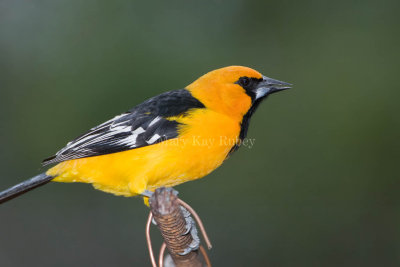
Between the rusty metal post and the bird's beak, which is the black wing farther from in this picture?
the rusty metal post

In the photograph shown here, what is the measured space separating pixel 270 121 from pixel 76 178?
249 cm

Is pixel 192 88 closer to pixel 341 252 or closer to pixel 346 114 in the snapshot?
pixel 346 114

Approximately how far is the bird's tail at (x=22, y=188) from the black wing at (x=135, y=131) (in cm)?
14

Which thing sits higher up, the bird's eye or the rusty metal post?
the bird's eye

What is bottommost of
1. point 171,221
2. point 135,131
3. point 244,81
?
point 171,221

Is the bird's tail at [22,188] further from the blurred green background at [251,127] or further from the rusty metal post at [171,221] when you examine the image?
the blurred green background at [251,127]

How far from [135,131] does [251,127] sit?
2242 millimetres

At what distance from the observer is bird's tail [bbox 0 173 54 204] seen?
2449mm

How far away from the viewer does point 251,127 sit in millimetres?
4633

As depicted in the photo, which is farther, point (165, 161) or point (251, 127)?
point (251, 127)

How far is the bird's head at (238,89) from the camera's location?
282 centimetres

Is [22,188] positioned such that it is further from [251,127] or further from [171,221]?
[251,127]

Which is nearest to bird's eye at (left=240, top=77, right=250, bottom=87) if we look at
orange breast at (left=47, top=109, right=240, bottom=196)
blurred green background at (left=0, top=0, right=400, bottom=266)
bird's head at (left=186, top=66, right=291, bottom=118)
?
bird's head at (left=186, top=66, right=291, bottom=118)

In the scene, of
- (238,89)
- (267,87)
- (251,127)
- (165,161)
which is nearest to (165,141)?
(165,161)
